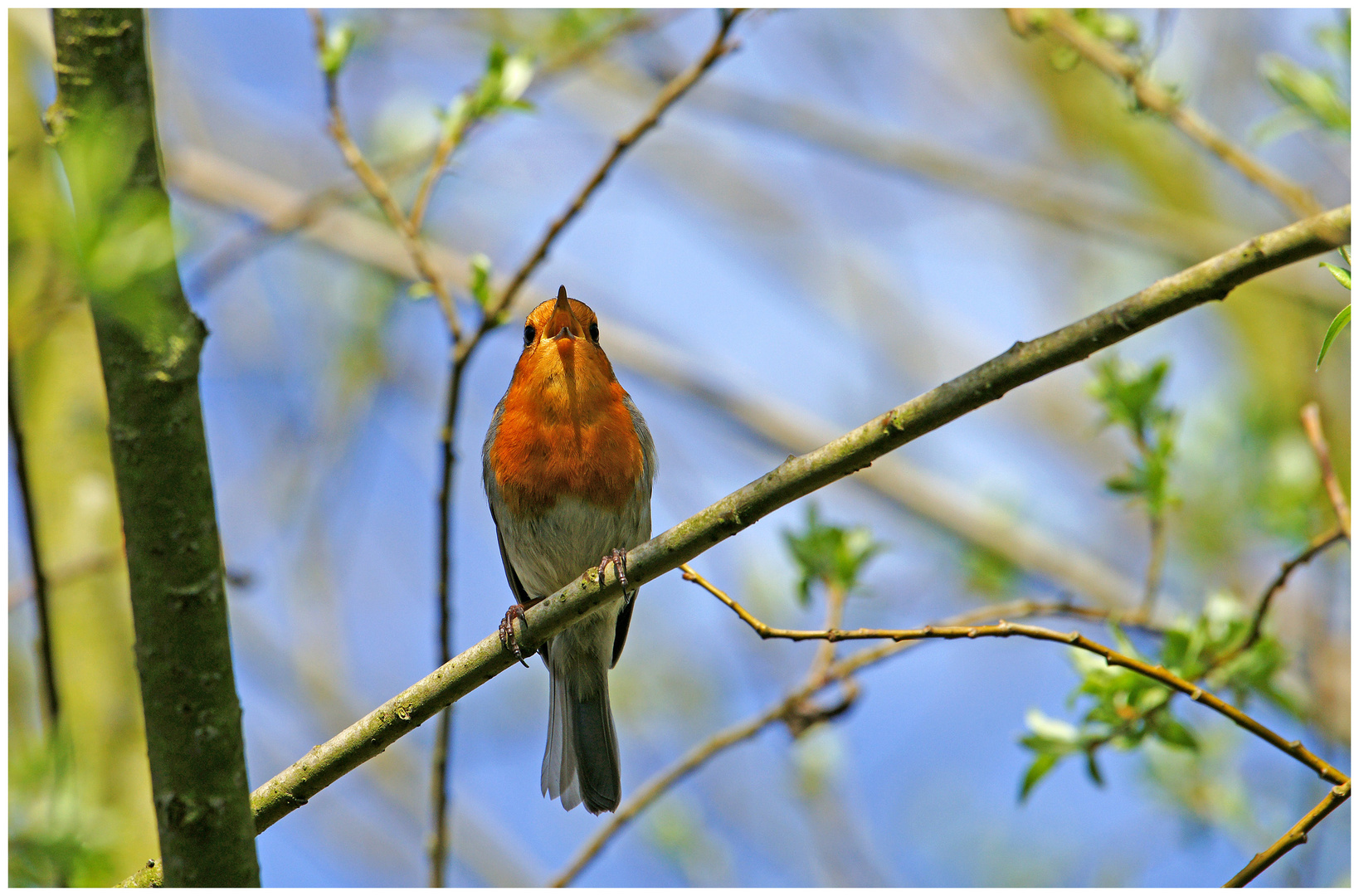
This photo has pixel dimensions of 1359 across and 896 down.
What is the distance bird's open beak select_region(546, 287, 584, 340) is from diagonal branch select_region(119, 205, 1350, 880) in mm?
1839

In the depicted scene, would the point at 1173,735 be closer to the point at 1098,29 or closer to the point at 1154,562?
the point at 1154,562

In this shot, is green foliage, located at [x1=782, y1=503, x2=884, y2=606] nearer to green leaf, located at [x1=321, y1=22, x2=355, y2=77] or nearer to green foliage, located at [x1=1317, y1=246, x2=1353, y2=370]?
green foliage, located at [x1=1317, y1=246, x2=1353, y2=370]

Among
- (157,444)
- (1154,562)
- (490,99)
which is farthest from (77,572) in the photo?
(1154,562)

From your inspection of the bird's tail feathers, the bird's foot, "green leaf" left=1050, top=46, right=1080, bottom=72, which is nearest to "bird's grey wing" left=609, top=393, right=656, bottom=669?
the bird's tail feathers

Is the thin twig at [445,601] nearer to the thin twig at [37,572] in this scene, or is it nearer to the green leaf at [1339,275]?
the thin twig at [37,572]

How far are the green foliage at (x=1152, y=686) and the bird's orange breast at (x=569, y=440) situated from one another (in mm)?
2050

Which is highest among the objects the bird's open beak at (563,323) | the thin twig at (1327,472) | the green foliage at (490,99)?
the green foliage at (490,99)

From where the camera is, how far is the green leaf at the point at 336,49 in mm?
4406

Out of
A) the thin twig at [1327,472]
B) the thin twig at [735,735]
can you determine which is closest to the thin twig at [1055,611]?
the thin twig at [735,735]

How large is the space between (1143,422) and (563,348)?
2.46m

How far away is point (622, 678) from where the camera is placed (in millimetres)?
10320

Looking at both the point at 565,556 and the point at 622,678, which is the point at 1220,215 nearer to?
the point at 622,678

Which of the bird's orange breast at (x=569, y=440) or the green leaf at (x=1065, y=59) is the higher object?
the green leaf at (x=1065, y=59)

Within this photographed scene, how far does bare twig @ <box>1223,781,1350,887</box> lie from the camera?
2.72 m
